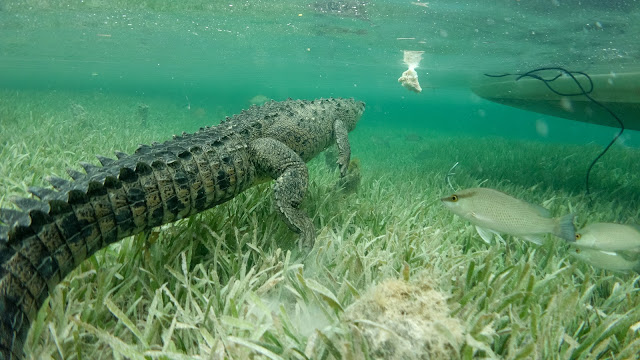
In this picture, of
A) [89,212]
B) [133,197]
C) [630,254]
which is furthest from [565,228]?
[89,212]

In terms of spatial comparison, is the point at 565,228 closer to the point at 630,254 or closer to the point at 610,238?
the point at 610,238

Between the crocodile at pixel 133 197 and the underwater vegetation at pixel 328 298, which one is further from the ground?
the crocodile at pixel 133 197

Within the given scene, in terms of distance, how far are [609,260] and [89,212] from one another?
4.01 metres

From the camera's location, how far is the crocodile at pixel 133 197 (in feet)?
6.03

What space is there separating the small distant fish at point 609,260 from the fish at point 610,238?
0.05 meters

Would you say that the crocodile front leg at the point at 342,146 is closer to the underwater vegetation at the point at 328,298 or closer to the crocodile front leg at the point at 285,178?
the underwater vegetation at the point at 328,298

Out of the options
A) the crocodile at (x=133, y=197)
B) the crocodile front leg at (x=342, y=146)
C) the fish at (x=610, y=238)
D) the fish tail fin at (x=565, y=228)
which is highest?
the crocodile at (x=133, y=197)

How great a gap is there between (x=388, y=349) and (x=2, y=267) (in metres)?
1.99

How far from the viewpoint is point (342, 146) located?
5652 millimetres

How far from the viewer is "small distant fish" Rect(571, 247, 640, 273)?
2840mm

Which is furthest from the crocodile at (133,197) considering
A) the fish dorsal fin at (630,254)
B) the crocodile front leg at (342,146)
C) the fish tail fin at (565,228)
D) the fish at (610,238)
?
the fish dorsal fin at (630,254)

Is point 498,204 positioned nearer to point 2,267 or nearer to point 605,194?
point 2,267

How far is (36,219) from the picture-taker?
195 cm

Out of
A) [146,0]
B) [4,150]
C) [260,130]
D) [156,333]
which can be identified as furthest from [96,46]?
[156,333]
